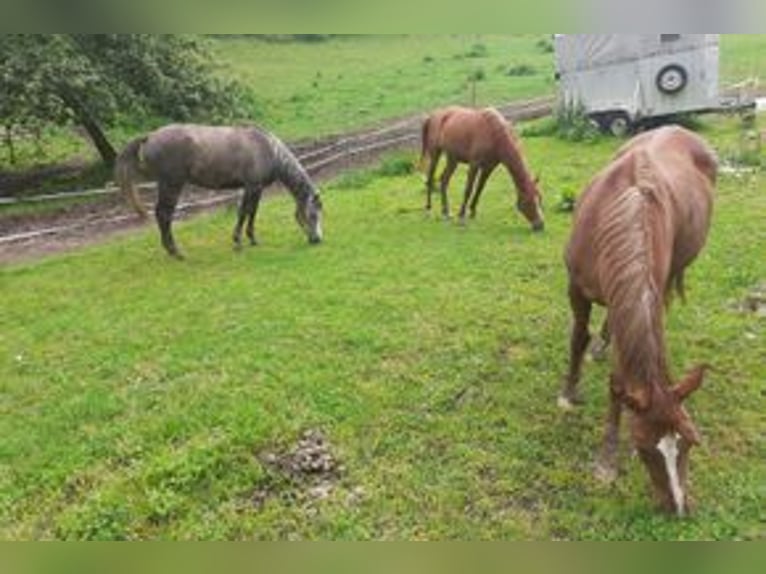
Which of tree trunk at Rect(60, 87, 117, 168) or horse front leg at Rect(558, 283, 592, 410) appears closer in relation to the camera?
horse front leg at Rect(558, 283, 592, 410)

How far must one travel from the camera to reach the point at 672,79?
1723 centimetres

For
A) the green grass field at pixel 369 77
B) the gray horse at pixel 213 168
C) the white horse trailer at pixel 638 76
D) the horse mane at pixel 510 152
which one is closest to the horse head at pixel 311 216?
the gray horse at pixel 213 168

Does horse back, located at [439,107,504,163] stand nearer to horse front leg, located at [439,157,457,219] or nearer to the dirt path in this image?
horse front leg, located at [439,157,457,219]

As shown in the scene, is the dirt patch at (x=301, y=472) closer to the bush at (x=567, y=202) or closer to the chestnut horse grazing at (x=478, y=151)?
the chestnut horse grazing at (x=478, y=151)

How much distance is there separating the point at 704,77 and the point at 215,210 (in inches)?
420

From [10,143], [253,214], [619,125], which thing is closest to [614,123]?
[619,125]

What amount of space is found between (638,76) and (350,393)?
13.5m

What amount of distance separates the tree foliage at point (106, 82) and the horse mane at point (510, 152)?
→ 5.27 meters

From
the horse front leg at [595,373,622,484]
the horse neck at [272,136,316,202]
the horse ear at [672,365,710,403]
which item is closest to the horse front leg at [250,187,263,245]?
the horse neck at [272,136,316,202]

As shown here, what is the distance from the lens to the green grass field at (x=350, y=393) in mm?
4945

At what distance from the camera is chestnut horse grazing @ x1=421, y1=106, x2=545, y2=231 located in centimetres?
A: 1073

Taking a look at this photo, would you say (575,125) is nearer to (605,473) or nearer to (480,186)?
(480,186)

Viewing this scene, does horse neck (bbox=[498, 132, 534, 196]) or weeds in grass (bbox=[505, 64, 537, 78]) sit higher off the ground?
weeds in grass (bbox=[505, 64, 537, 78])

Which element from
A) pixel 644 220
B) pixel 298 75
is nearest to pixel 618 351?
pixel 644 220
